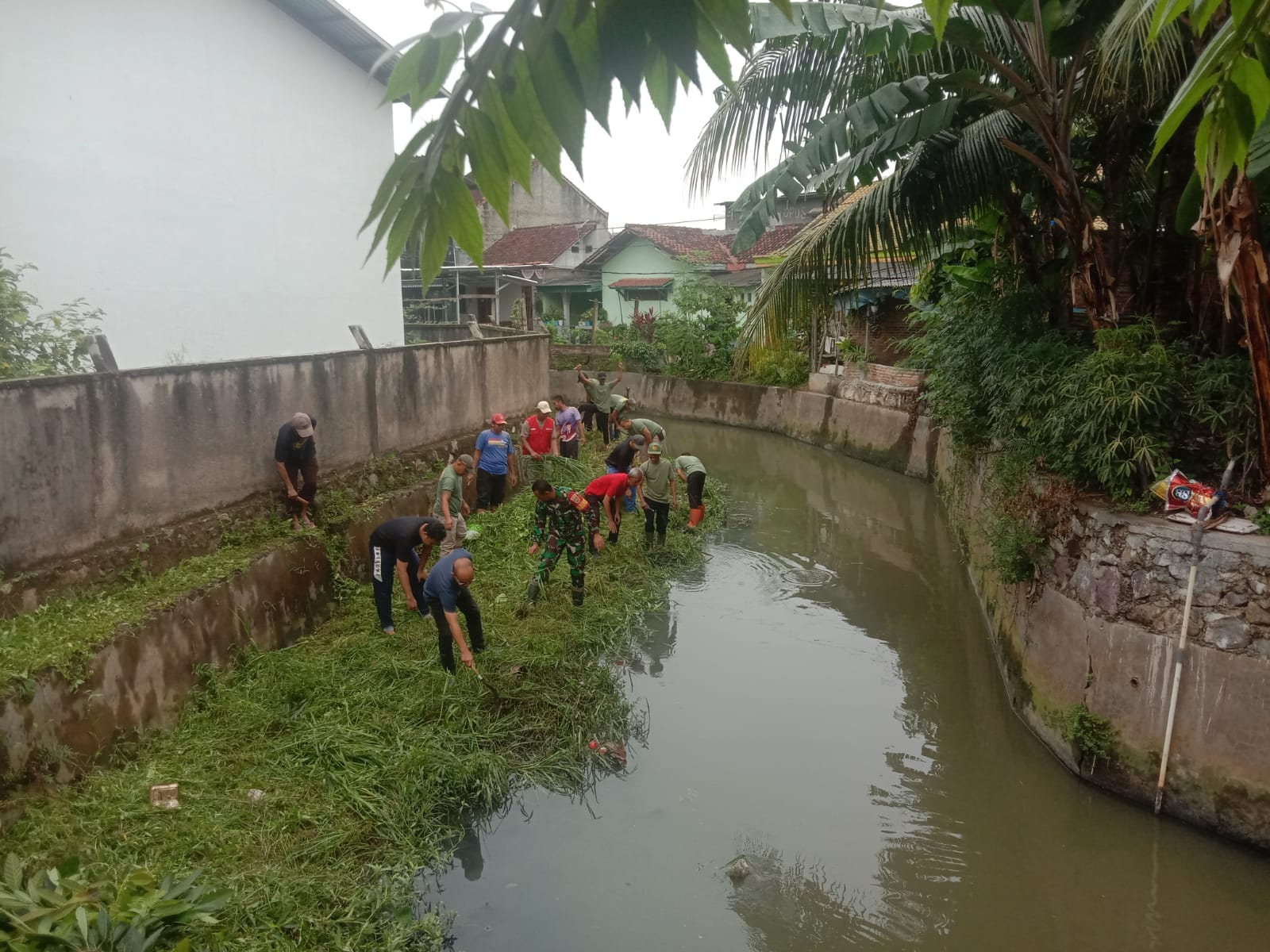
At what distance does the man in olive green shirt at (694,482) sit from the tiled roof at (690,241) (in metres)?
16.5

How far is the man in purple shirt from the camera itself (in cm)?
1295

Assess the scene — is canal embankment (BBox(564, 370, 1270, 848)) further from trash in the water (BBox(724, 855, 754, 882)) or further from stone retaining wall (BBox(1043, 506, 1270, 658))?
trash in the water (BBox(724, 855, 754, 882))

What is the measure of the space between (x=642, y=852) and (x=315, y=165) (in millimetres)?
11280

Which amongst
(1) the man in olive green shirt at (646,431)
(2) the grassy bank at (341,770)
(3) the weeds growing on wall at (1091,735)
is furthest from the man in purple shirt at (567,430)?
(3) the weeds growing on wall at (1091,735)

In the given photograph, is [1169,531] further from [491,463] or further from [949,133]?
[491,463]

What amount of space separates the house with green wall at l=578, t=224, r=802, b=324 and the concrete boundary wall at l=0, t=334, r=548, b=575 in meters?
18.2

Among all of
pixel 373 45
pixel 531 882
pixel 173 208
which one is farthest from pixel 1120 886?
pixel 373 45

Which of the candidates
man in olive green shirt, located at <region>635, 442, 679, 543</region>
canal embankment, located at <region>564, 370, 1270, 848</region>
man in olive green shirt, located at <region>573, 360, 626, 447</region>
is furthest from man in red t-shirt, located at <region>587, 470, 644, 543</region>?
man in olive green shirt, located at <region>573, 360, 626, 447</region>

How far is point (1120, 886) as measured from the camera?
16.1ft

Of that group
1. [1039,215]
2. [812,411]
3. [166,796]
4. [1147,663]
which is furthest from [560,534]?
[812,411]

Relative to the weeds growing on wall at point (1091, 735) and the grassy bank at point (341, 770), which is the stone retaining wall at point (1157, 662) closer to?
the weeds growing on wall at point (1091, 735)

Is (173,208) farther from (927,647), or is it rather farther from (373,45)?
(927,647)

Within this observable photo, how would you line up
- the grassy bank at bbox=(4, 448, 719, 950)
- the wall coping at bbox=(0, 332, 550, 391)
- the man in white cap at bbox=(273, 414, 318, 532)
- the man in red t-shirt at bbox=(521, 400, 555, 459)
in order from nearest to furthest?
the grassy bank at bbox=(4, 448, 719, 950) < the wall coping at bbox=(0, 332, 550, 391) < the man in white cap at bbox=(273, 414, 318, 532) < the man in red t-shirt at bbox=(521, 400, 555, 459)

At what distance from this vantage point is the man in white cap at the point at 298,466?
7.87 meters
